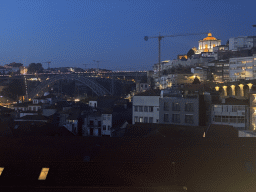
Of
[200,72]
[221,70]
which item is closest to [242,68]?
[221,70]

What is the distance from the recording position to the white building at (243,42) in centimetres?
3953

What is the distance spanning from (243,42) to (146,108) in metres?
30.9

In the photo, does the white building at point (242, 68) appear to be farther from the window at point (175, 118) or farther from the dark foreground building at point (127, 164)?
the dark foreground building at point (127, 164)

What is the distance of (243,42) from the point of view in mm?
40250

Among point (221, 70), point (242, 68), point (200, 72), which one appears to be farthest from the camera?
point (221, 70)

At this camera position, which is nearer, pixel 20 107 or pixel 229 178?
pixel 229 178

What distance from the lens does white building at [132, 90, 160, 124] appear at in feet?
43.0

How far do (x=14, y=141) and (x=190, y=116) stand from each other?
22.4 ft

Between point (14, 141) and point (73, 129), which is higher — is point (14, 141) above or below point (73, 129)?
above

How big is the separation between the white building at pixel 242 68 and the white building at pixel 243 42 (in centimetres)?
989

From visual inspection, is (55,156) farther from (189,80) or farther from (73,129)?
(189,80)

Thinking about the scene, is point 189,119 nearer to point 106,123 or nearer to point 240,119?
point 240,119

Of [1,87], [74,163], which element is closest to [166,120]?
[74,163]

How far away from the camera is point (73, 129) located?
597 inches
